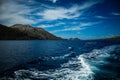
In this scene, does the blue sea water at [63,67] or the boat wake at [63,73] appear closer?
the boat wake at [63,73]

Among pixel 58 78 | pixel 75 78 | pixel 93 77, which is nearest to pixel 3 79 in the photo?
pixel 58 78

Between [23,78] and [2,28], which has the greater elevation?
[2,28]

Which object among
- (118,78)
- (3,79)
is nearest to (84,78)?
(118,78)

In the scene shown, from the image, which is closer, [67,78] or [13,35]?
[67,78]

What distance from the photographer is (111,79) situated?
9383 mm

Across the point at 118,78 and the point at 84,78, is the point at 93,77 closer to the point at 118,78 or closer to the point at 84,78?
the point at 84,78

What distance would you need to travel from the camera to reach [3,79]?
31.6ft

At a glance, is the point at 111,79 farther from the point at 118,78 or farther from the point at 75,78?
the point at 75,78

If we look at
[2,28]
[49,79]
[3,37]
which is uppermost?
[2,28]

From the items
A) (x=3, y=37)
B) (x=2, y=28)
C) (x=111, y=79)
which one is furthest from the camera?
(x=2, y=28)

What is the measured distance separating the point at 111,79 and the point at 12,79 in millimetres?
7855

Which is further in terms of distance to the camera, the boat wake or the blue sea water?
the blue sea water

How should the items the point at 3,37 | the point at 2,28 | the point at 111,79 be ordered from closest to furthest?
the point at 111,79, the point at 3,37, the point at 2,28

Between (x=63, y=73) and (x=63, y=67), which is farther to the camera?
(x=63, y=67)
